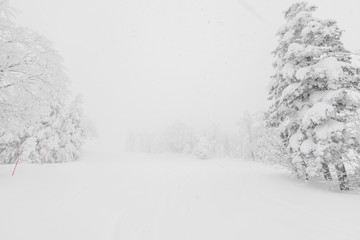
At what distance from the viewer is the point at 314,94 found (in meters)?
9.20

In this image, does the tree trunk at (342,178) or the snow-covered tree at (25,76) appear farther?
the snow-covered tree at (25,76)

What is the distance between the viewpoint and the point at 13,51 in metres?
8.25

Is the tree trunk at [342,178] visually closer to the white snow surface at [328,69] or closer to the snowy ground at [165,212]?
the snowy ground at [165,212]

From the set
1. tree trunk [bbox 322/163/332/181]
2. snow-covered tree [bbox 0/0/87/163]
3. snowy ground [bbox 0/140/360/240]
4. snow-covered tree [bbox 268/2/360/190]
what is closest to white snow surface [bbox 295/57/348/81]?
snow-covered tree [bbox 268/2/360/190]

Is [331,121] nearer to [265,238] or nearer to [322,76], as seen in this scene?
[322,76]

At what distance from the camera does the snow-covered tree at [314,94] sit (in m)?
8.01

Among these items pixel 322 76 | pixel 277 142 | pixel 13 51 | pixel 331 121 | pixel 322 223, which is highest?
pixel 13 51

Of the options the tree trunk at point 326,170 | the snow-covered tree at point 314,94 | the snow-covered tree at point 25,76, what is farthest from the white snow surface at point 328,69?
the snow-covered tree at point 25,76

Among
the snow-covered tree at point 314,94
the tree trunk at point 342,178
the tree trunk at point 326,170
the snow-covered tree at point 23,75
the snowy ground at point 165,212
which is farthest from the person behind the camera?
the tree trunk at point 326,170

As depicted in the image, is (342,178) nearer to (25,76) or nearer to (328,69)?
(328,69)

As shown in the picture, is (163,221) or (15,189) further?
(15,189)

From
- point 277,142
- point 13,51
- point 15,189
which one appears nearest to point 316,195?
point 277,142

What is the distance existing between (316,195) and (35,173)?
42.8 feet

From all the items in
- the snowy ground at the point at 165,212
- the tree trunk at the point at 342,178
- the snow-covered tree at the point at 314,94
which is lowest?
the snowy ground at the point at 165,212
